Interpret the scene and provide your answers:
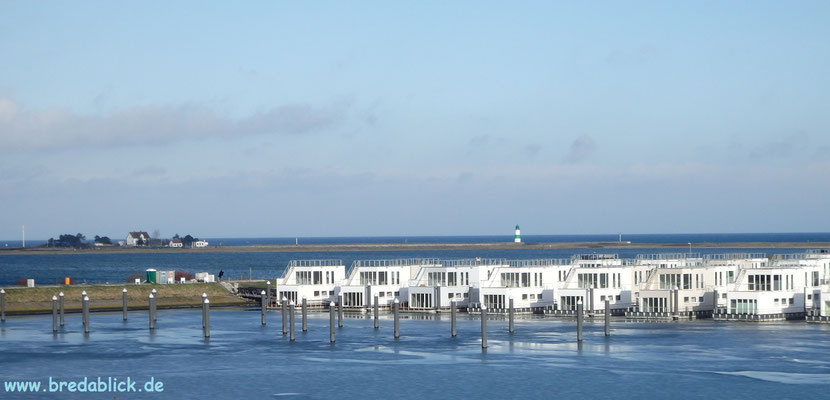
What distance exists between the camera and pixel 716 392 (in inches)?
2362

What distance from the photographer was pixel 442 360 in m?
71.6

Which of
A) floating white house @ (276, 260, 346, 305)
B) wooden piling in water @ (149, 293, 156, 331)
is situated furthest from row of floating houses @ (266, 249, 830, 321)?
wooden piling in water @ (149, 293, 156, 331)

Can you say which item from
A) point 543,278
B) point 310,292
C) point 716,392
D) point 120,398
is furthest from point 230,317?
point 716,392

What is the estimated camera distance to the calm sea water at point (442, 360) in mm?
61594

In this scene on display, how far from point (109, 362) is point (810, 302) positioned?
184 ft

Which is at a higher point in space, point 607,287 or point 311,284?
point 607,287

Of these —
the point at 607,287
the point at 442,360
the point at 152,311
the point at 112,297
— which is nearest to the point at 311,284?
the point at 112,297

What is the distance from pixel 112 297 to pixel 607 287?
1969 inches

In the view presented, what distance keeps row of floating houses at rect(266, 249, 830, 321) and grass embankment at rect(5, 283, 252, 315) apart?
41.2ft

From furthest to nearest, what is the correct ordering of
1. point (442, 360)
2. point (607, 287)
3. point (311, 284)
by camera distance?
point (311, 284) < point (607, 287) < point (442, 360)

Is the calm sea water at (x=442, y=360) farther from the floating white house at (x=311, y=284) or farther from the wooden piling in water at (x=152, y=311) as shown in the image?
the floating white house at (x=311, y=284)

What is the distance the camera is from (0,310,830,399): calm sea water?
202 feet

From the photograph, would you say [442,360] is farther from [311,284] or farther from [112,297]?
[112,297]

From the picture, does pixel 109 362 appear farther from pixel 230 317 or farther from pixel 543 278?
pixel 543 278
